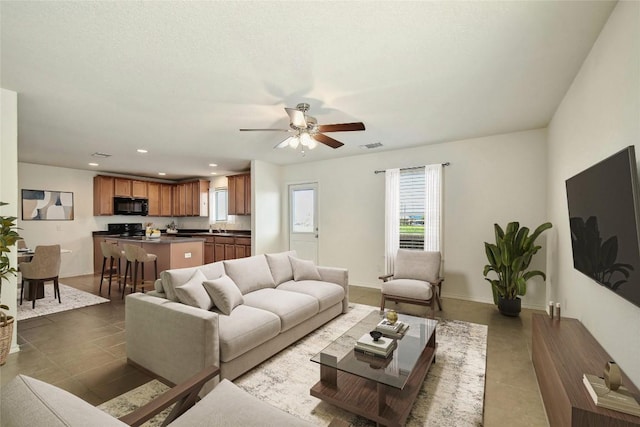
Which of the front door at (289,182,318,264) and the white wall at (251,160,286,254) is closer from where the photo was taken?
the white wall at (251,160,286,254)

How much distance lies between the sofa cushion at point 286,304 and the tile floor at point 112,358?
1134 mm

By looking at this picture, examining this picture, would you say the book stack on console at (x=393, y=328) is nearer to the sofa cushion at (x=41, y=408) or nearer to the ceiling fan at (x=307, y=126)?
the ceiling fan at (x=307, y=126)

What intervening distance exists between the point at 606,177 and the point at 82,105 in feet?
15.4

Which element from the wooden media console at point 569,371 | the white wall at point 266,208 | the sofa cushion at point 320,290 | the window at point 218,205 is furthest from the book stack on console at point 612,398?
the window at point 218,205

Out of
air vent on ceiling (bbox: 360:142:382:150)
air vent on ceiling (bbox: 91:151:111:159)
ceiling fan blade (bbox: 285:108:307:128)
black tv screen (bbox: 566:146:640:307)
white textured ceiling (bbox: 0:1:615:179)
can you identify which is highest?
white textured ceiling (bbox: 0:1:615:179)

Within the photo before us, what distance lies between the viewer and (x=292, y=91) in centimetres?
A: 278

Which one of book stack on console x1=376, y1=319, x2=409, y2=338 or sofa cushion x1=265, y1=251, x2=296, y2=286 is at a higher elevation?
sofa cushion x1=265, y1=251, x2=296, y2=286

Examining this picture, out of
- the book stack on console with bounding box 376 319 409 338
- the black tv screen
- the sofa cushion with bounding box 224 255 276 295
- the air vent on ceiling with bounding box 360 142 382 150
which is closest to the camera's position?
the black tv screen

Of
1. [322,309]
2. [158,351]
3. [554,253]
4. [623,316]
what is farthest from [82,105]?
[554,253]

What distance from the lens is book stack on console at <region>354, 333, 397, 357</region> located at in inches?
83.4

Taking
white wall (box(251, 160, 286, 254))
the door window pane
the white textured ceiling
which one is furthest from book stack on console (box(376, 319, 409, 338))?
white wall (box(251, 160, 286, 254))

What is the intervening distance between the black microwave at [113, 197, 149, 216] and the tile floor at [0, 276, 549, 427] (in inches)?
157

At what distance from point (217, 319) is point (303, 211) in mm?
4579

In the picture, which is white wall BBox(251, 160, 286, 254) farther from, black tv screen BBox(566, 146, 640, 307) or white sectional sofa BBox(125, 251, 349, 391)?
black tv screen BBox(566, 146, 640, 307)
